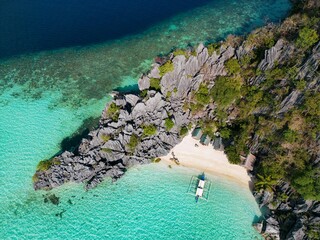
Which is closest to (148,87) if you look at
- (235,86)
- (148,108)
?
(148,108)

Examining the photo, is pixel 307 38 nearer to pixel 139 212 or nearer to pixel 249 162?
pixel 249 162

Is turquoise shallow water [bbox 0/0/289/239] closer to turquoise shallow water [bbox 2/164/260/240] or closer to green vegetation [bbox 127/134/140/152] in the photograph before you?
turquoise shallow water [bbox 2/164/260/240]

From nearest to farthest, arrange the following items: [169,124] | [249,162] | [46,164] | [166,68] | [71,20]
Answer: [46,164] < [249,162] < [169,124] < [166,68] < [71,20]

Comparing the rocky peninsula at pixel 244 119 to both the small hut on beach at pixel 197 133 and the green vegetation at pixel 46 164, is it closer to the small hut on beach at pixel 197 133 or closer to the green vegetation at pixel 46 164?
the green vegetation at pixel 46 164

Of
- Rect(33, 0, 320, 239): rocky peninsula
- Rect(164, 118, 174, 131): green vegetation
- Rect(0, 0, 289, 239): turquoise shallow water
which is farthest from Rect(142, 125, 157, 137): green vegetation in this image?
Rect(0, 0, 289, 239): turquoise shallow water

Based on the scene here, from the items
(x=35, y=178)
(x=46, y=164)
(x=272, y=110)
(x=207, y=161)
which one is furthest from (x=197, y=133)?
(x=35, y=178)

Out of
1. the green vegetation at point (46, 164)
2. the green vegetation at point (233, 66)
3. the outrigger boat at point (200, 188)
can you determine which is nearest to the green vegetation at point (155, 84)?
the green vegetation at point (233, 66)

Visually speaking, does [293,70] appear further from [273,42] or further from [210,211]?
[210,211]
